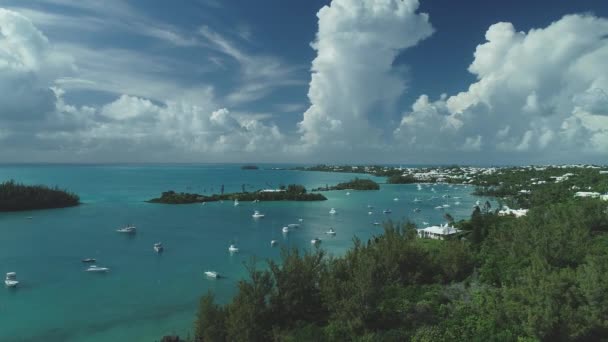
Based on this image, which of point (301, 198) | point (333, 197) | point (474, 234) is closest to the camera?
point (474, 234)

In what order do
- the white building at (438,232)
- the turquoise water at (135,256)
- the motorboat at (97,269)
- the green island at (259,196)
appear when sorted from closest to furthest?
the turquoise water at (135,256), the motorboat at (97,269), the white building at (438,232), the green island at (259,196)

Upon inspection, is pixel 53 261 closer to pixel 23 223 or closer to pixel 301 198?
pixel 23 223

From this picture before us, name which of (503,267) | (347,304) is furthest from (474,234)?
(347,304)

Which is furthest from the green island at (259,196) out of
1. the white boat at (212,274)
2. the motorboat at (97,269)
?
the white boat at (212,274)

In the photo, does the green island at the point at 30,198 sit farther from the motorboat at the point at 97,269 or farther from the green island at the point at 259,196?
the motorboat at the point at 97,269

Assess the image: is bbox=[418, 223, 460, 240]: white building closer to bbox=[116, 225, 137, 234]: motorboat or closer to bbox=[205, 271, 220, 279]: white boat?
bbox=[205, 271, 220, 279]: white boat

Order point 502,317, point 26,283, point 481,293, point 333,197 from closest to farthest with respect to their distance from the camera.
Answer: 1. point 502,317
2. point 481,293
3. point 26,283
4. point 333,197
